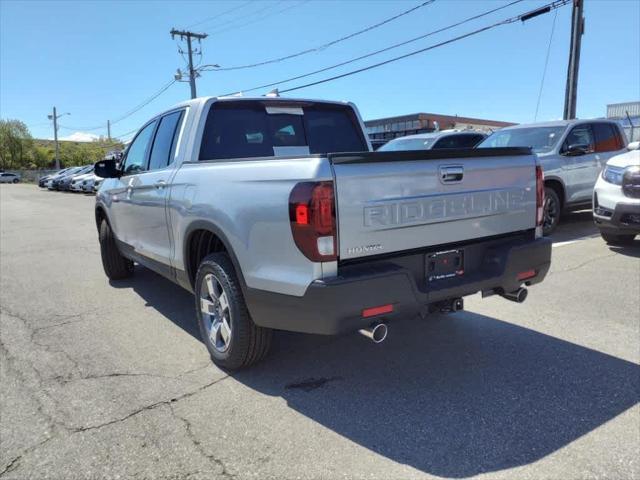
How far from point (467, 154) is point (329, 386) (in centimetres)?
178

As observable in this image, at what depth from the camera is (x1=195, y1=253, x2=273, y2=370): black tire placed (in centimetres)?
332

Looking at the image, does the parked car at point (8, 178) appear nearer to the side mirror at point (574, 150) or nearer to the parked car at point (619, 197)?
the side mirror at point (574, 150)

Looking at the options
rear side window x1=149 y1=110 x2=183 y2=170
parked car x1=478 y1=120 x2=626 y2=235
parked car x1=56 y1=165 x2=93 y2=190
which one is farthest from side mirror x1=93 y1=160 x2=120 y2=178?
parked car x1=56 y1=165 x2=93 y2=190

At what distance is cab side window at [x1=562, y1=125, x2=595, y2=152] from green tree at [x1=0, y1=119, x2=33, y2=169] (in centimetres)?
8484

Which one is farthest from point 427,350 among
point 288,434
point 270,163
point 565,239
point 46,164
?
point 46,164

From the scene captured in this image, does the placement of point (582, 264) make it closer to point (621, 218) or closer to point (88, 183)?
point (621, 218)

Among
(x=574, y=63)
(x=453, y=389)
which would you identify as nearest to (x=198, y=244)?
(x=453, y=389)

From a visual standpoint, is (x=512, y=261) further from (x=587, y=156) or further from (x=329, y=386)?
(x=587, y=156)

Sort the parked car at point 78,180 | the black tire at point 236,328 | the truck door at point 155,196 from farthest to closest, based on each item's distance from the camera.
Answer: the parked car at point 78,180, the truck door at point 155,196, the black tire at point 236,328

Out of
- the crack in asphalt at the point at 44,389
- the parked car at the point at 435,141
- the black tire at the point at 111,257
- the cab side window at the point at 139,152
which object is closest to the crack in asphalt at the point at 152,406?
the crack in asphalt at the point at 44,389

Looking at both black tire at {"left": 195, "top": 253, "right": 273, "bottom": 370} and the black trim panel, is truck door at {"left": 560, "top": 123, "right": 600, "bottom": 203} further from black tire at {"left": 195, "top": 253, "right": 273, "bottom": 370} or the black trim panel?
black tire at {"left": 195, "top": 253, "right": 273, "bottom": 370}

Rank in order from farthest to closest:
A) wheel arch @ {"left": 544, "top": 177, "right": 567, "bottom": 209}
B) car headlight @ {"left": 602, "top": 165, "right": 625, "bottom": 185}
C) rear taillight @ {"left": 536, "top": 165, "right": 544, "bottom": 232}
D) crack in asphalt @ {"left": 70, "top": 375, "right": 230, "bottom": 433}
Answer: wheel arch @ {"left": 544, "top": 177, "right": 567, "bottom": 209} < car headlight @ {"left": 602, "top": 165, "right": 625, "bottom": 185} < rear taillight @ {"left": 536, "top": 165, "right": 544, "bottom": 232} < crack in asphalt @ {"left": 70, "top": 375, "right": 230, "bottom": 433}

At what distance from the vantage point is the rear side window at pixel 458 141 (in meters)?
11.8

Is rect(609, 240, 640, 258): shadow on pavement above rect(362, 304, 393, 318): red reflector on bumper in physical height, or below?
below
